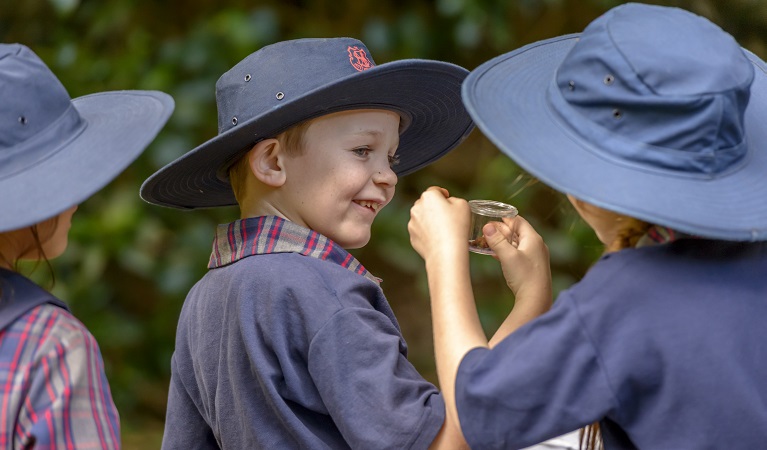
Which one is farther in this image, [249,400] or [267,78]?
[267,78]

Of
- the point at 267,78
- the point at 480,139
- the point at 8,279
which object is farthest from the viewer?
the point at 480,139

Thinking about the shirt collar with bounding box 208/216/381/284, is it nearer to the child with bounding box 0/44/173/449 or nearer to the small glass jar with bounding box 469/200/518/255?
the small glass jar with bounding box 469/200/518/255

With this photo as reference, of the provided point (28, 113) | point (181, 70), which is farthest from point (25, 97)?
point (181, 70)

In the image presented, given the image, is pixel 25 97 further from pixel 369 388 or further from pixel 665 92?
pixel 665 92

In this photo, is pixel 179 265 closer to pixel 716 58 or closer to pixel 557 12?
pixel 557 12

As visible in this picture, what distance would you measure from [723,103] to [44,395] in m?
0.86

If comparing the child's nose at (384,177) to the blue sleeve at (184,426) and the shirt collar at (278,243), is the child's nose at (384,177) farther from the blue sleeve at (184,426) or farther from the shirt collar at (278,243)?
the blue sleeve at (184,426)

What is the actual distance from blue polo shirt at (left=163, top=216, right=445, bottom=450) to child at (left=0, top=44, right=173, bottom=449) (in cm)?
25

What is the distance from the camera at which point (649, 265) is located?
132 centimetres

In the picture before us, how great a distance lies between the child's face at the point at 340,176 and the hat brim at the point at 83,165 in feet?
0.92

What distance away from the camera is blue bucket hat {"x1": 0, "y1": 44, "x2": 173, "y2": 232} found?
4.20 ft

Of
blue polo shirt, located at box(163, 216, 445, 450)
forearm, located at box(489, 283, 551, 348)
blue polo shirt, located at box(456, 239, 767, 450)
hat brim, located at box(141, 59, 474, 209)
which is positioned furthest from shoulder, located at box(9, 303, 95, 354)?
forearm, located at box(489, 283, 551, 348)

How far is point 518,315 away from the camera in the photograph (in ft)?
5.26

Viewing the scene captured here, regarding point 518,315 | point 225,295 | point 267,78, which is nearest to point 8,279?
point 225,295
